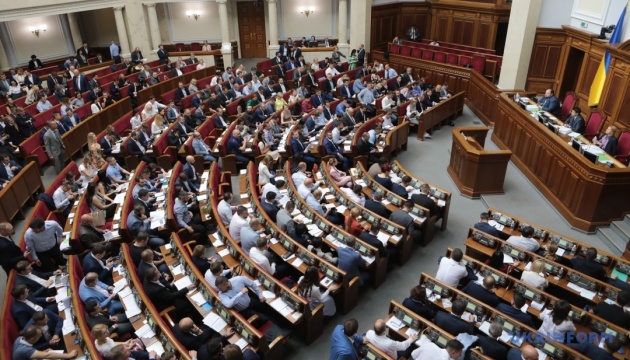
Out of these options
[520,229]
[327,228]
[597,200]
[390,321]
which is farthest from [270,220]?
[597,200]

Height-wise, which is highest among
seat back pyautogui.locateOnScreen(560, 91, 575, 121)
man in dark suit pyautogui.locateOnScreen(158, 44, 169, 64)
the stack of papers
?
man in dark suit pyautogui.locateOnScreen(158, 44, 169, 64)

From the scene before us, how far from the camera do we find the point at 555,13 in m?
12.3

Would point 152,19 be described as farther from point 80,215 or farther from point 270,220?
point 270,220

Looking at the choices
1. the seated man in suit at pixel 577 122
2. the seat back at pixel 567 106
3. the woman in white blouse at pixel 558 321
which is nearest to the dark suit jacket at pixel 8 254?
the woman in white blouse at pixel 558 321

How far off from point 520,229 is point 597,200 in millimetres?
1831

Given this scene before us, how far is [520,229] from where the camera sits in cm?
713

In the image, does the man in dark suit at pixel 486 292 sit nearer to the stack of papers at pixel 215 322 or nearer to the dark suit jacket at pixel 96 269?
the stack of papers at pixel 215 322

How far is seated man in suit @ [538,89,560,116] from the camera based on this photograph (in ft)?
34.8

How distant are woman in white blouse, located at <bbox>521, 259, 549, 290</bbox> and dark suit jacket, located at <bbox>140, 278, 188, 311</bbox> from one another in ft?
14.9

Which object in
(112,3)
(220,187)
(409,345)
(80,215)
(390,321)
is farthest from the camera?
(112,3)

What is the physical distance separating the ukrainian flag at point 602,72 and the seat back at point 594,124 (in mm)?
820

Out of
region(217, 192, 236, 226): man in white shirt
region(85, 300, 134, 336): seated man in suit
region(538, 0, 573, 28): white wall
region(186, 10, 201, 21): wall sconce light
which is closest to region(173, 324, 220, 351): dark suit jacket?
region(85, 300, 134, 336): seated man in suit

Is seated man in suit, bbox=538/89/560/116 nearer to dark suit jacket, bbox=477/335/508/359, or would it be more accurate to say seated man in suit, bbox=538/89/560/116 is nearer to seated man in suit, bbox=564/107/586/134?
seated man in suit, bbox=564/107/586/134

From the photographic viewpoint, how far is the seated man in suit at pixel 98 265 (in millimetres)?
6033
